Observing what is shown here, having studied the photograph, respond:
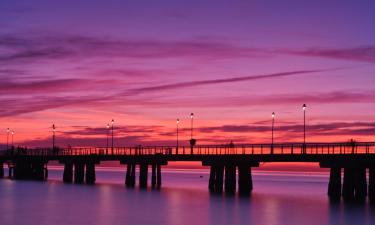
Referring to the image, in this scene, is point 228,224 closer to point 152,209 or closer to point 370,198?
point 152,209

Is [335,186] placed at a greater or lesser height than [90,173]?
greater

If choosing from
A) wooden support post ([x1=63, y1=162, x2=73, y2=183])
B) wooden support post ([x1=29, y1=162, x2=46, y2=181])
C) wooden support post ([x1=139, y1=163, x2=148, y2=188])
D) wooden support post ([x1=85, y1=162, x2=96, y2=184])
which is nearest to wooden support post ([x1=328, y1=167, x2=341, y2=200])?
wooden support post ([x1=139, y1=163, x2=148, y2=188])

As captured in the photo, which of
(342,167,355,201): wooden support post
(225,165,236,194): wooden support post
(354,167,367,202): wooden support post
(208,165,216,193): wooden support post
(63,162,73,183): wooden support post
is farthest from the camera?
(63,162,73,183): wooden support post

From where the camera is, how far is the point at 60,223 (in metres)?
57.1

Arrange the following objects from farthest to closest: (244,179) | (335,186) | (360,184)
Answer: (244,179), (335,186), (360,184)

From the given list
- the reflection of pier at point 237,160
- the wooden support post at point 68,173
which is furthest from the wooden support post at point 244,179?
the wooden support post at point 68,173

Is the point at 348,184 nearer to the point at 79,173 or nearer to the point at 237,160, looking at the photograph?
the point at 237,160

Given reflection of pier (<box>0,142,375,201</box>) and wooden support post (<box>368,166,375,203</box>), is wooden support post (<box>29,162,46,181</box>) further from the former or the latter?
wooden support post (<box>368,166,375,203</box>)

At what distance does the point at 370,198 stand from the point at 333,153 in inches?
218

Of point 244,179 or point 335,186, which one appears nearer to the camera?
point 335,186

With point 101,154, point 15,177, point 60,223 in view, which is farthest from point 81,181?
point 60,223

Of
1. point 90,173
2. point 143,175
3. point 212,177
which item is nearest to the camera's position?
point 212,177

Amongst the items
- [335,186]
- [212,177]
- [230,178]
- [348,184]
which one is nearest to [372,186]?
[348,184]

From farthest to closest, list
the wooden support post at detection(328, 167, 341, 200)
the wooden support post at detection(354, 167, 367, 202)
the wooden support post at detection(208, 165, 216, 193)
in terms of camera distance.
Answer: the wooden support post at detection(208, 165, 216, 193) < the wooden support post at detection(328, 167, 341, 200) < the wooden support post at detection(354, 167, 367, 202)
